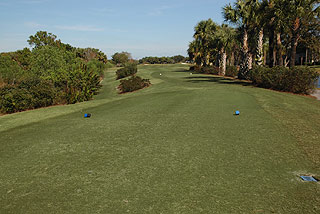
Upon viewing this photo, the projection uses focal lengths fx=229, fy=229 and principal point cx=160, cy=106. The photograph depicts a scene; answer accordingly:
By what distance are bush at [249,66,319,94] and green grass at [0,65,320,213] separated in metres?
8.56

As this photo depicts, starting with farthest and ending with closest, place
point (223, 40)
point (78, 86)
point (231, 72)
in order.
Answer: point (231, 72)
point (223, 40)
point (78, 86)

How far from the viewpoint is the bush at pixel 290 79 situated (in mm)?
16922

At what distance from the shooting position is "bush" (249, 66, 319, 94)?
16.9 m

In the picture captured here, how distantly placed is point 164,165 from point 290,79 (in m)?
16.2

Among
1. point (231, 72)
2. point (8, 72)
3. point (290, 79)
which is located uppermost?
point (8, 72)

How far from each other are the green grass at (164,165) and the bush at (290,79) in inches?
337

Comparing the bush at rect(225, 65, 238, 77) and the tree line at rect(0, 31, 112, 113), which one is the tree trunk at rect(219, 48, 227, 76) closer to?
the bush at rect(225, 65, 238, 77)

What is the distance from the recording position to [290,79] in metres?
17.5

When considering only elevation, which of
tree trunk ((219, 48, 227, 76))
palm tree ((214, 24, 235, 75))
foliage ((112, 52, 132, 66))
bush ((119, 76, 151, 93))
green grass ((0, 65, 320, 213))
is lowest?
green grass ((0, 65, 320, 213))

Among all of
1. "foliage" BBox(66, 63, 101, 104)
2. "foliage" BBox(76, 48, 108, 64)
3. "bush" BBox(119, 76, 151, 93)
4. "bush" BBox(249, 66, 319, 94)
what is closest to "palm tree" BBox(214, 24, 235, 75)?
"bush" BBox(119, 76, 151, 93)

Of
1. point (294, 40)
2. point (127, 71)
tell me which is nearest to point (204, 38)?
point (127, 71)

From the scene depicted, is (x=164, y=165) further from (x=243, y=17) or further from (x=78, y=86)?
(x=243, y=17)

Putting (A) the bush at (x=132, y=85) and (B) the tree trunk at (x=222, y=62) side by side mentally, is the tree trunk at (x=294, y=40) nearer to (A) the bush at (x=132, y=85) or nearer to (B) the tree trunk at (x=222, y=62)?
(B) the tree trunk at (x=222, y=62)

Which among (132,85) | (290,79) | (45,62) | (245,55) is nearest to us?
(290,79)
